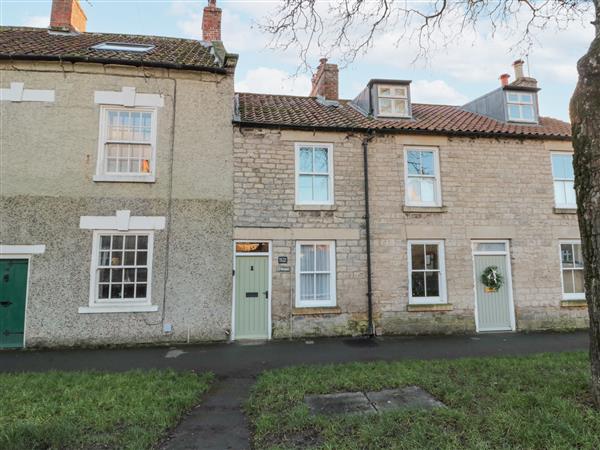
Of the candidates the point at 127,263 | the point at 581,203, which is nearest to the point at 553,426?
the point at 581,203

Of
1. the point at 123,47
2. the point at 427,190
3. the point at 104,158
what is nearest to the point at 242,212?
the point at 104,158

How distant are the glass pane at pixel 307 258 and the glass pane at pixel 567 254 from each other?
770 centimetres

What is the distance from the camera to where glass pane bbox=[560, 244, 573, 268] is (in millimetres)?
10844

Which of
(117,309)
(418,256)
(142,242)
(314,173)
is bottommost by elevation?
(117,309)

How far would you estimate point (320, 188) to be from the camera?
10.2 metres

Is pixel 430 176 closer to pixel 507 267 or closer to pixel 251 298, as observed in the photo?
pixel 507 267

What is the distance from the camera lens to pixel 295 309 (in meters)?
9.46

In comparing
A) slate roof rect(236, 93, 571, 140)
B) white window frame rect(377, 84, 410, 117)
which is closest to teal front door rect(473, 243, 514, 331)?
slate roof rect(236, 93, 571, 140)

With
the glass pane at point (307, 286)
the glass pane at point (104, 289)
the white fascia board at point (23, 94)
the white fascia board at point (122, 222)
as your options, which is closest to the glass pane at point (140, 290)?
the glass pane at point (104, 289)

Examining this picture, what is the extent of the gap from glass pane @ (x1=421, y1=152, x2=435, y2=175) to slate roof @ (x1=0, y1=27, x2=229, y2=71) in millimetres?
6419

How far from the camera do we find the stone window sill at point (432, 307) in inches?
388

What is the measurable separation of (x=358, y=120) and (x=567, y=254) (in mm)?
7642

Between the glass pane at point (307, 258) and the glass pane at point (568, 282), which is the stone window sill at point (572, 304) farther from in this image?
the glass pane at point (307, 258)

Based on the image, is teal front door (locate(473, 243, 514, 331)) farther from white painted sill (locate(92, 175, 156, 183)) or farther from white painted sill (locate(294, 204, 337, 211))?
white painted sill (locate(92, 175, 156, 183))
